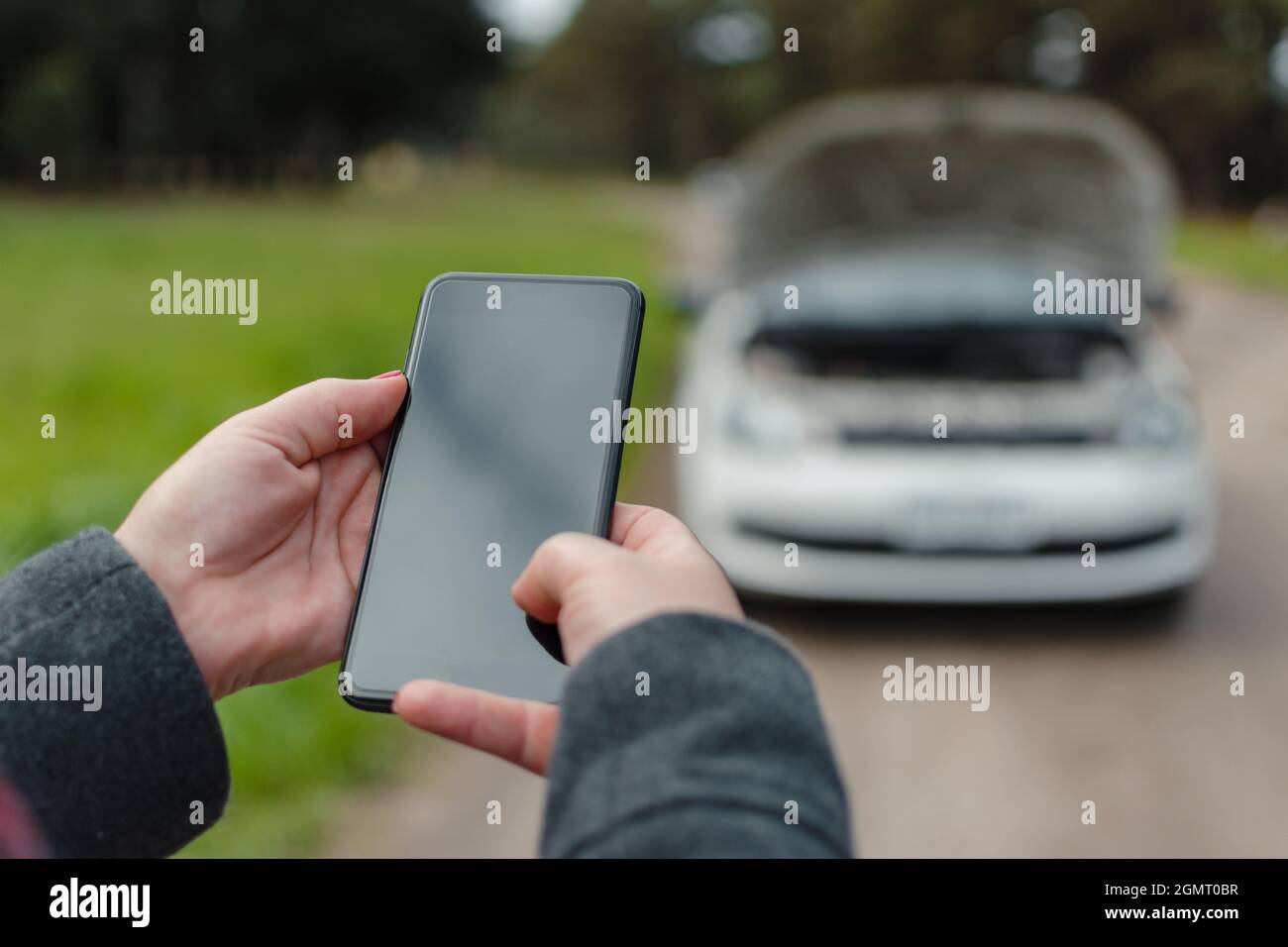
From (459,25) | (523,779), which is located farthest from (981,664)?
(459,25)

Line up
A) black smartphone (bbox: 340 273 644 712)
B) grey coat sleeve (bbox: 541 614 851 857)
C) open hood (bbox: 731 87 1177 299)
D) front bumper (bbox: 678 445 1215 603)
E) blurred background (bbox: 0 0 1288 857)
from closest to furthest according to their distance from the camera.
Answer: grey coat sleeve (bbox: 541 614 851 857) → black smartphone (bbox: 340 273 644 712) → blurred background (bbox: 0 0 1288 857) → front bumper (bbox: 678 445 1215 603) → open hood (bbox: 731 87 1177 299)

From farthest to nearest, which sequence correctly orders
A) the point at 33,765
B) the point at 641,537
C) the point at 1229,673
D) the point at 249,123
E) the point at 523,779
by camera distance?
the point at 249,123 → the point at 1229,673 → the point at 523,779 → the point at 641,537 → the point at 33,765

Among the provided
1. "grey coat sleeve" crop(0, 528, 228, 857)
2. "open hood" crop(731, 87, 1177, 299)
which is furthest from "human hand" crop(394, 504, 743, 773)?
"open hood" crop(731, 87, 1177, 299)

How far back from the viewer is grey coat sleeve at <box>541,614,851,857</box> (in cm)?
86

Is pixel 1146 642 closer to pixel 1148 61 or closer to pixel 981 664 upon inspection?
pixel 981 664

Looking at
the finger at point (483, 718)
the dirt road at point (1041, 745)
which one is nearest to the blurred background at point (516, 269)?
the dirt road at point (1041, 745)

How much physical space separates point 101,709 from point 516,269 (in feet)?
28.2

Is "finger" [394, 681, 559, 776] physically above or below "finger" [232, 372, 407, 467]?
below

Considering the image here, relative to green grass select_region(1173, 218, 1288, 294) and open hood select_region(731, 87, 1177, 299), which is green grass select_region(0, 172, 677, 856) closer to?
open hood select_region(731, 87, 1177, 299)

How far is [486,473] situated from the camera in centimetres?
153

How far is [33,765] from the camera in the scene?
3.94 ft

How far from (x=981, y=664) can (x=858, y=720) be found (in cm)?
63

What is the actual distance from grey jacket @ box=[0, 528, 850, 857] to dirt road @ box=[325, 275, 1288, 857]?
1.66 m

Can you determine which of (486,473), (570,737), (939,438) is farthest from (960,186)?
(570,737)
